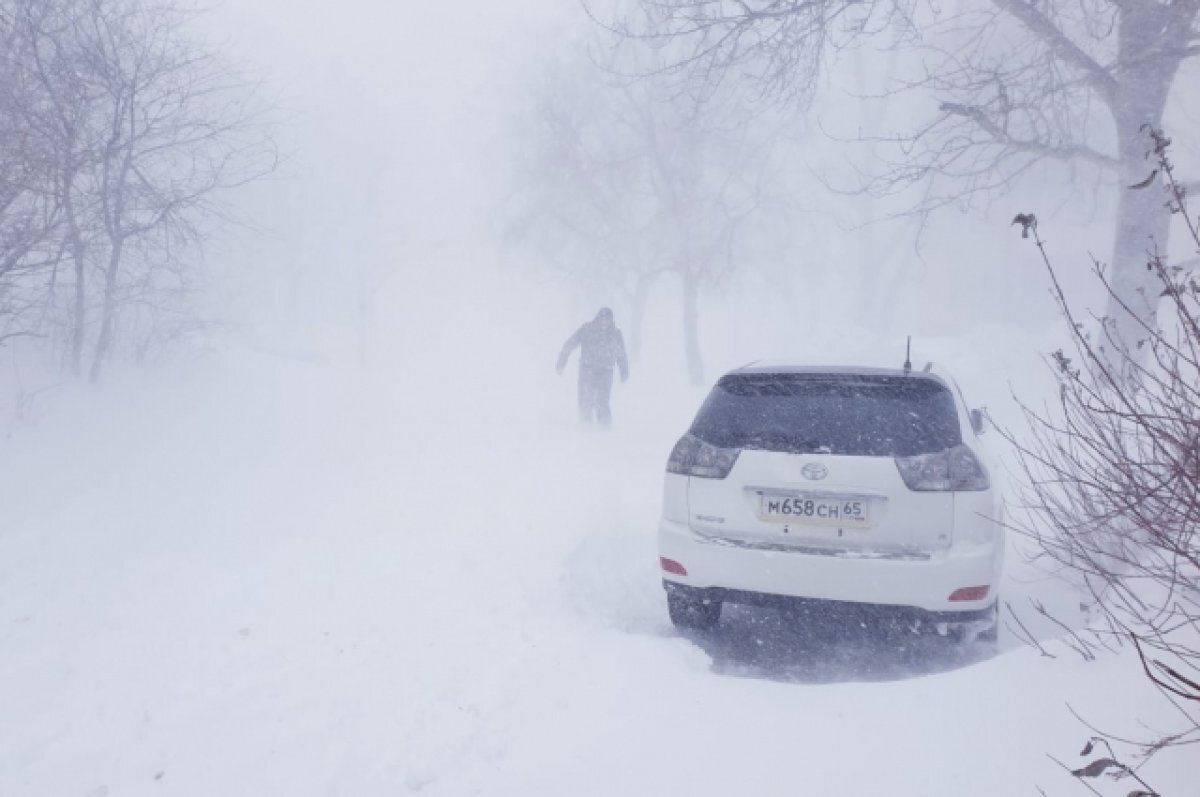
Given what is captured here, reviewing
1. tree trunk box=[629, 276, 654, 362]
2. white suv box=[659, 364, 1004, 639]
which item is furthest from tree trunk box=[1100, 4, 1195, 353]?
tree trunk box=[629, 276, 654, 362]

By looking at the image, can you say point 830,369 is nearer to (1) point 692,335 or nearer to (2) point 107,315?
(2) point 107,315

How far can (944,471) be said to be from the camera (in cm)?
358

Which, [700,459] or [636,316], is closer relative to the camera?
[700,459]

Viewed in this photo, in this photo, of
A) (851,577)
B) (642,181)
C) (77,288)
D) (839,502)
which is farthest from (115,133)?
(642,181)

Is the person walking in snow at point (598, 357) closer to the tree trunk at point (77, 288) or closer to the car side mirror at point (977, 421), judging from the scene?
the tree trunk at point (77, 288)

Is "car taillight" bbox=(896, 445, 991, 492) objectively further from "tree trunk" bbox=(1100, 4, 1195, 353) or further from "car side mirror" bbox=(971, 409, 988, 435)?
"tree trunk" bbox=(1100, 4, 1195, 353)

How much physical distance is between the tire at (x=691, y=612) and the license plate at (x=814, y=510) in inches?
26.2

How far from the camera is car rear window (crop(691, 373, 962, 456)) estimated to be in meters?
3.68

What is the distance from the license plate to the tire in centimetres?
67

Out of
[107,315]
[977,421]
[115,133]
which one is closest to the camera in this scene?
[977,421]

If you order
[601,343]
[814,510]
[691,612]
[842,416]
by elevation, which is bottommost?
[691,612]

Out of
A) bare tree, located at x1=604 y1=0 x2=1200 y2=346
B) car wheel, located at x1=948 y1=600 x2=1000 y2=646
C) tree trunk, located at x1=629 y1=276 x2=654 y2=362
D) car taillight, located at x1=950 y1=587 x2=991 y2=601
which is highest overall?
bare tree, located at x1=604 y1=0 x2=1200 y2=346

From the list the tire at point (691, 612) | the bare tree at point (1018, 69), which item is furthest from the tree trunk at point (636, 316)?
the tire at point (691, 612)

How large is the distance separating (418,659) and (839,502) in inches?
95.5
